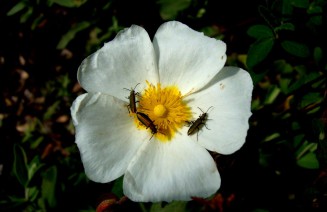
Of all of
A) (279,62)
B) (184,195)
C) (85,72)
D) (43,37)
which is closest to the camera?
(184,195)

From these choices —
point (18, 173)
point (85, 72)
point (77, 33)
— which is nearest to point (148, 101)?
point (85, 72)

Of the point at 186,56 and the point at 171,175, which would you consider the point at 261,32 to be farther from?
the point at 171,175

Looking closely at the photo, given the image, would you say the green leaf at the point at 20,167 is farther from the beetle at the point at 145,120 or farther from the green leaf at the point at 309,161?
the green leaf at the point at 309,161

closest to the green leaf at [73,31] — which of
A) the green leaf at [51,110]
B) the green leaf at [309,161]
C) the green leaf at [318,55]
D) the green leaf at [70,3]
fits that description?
the green leaf at [70,3]

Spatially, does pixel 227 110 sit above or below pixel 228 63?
above

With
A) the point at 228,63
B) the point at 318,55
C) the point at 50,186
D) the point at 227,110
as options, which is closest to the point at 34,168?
the point at 50,186

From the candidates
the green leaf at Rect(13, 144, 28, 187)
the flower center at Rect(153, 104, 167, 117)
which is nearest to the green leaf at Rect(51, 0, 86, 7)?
the green leaf at Rect(13, 144, 28, 187)

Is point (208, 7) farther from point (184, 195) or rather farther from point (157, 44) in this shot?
point (184, 195)
